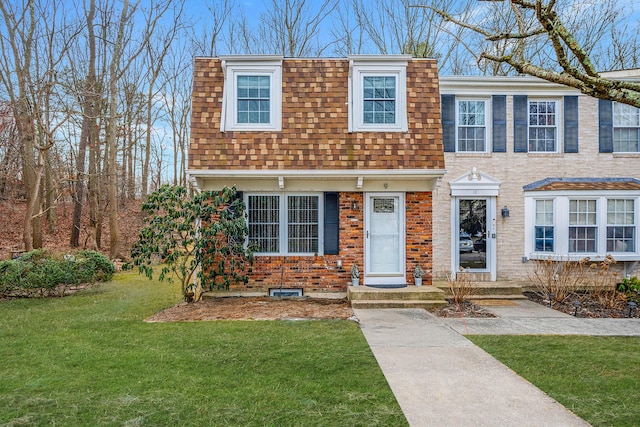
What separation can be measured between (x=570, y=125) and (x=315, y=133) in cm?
699

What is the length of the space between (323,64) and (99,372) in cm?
801

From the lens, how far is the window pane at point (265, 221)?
9.68m

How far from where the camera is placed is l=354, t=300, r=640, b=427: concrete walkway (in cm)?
382

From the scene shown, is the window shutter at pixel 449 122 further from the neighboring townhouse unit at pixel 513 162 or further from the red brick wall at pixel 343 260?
the red brick wall at pixel 343 260

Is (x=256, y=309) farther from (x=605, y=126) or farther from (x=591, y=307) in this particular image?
(x=605, y=126)

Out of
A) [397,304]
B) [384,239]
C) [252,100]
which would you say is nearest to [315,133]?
[252,100]

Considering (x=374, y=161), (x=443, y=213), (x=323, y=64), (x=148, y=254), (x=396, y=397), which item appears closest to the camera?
(x=396, y=397)

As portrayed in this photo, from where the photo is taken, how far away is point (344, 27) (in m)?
19.8

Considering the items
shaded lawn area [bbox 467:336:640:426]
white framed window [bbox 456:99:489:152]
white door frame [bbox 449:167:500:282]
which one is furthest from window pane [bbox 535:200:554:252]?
shaded lawn area [bbox 467:336:640:426]

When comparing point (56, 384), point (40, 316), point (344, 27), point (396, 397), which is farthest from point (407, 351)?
point (344, 27)

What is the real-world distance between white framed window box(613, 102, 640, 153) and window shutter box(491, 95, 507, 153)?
9.92 feet

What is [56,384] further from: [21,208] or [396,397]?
[21,208]

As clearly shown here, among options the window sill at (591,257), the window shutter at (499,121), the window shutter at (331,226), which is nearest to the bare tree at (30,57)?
the window shutter at (331,226)

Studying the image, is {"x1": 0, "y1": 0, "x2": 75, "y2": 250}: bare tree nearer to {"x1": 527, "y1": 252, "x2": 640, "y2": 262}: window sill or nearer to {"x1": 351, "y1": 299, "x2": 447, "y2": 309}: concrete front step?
{"x1": 351, "y1": 299, "x2": 447, "y2": 309}: concrete front step
